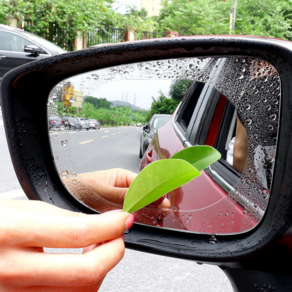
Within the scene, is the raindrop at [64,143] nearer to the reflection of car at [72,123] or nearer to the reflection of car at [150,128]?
the reflection of car at [72,123]

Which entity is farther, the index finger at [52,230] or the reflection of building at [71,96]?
the reflection of building at [71,96]

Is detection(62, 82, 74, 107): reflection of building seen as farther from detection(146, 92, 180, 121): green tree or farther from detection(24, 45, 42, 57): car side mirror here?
detection(24, 45, 42, 57): car side mirror

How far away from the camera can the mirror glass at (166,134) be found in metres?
0.71

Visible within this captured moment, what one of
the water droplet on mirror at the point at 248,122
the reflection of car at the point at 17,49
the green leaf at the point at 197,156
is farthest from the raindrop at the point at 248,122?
the reflection of car at the point at 17,49

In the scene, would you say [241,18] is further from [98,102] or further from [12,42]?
[98,102]

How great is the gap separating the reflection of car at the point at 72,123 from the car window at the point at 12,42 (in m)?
9.28

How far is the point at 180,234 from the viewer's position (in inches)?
30.4

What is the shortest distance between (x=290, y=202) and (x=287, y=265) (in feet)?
0.52

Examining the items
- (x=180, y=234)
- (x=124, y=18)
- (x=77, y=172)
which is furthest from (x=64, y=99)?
(x=124, y=18)

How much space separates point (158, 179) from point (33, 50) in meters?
9.01

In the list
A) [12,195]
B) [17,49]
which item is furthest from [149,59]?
[17,49]

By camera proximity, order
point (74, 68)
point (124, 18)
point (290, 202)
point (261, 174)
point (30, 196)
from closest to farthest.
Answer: point (290, 202) → point (261, 174) → point (74, 68) → point (30, 196) → point (124, 18)

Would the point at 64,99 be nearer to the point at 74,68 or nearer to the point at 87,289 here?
the point at 74,68

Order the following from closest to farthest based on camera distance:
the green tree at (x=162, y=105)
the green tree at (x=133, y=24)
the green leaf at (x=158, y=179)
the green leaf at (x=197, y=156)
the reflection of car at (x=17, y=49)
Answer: the green leaf at (x=158, y=179), the green leaf at (x=197, y=156), the green tree at (x=162, y=105), the reflection of car at (x=17, y=49), the green tree at (x=133, y=24)
